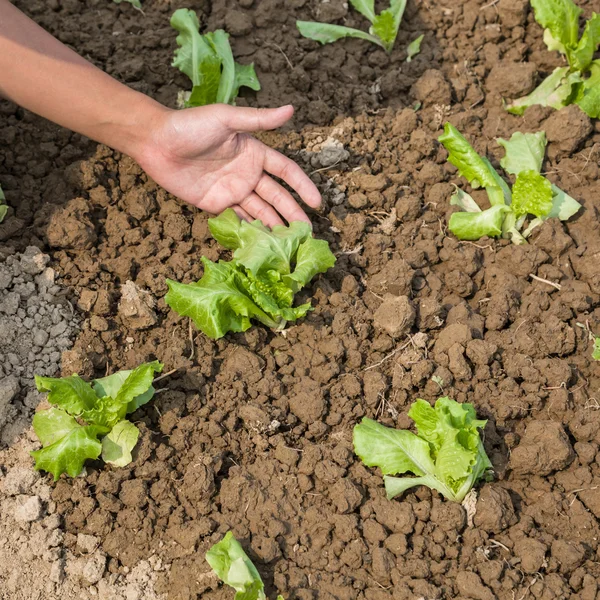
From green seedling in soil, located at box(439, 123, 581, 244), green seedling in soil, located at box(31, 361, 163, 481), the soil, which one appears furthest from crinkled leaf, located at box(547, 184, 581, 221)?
green seedling in soil, located at box(31, 361, 163, 481)

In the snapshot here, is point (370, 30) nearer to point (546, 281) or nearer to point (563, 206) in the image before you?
point (563, 206)

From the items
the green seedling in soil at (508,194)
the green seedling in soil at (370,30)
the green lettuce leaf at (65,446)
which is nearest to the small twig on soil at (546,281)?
the green seedling in soil at (508,194)

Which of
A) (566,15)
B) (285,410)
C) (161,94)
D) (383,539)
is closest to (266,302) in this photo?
(285,410)

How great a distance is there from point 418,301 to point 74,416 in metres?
1.73

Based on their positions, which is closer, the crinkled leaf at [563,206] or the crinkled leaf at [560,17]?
the crinkled leaf at [563,206]

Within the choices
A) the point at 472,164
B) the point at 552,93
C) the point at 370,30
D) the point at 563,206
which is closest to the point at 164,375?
the point at 472,164

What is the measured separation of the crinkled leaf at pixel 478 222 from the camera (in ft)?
13.5

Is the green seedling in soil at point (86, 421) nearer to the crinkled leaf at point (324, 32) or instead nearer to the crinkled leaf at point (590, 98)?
the crinkled leaf at point (324, 32)

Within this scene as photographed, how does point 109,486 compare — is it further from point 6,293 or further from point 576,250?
point 576,250

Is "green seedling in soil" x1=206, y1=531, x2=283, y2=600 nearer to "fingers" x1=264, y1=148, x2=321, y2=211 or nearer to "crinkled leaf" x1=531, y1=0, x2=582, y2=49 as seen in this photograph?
"fingers" x1=264, y1=148, x2=321, y2=211

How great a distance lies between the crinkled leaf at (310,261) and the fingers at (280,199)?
11.7 inches

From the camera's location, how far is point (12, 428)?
3.51m

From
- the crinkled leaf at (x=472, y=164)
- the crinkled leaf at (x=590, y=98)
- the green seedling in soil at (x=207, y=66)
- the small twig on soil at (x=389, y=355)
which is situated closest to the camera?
the small twig on soil at (x=389, y=355)

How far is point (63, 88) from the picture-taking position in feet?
12.6
